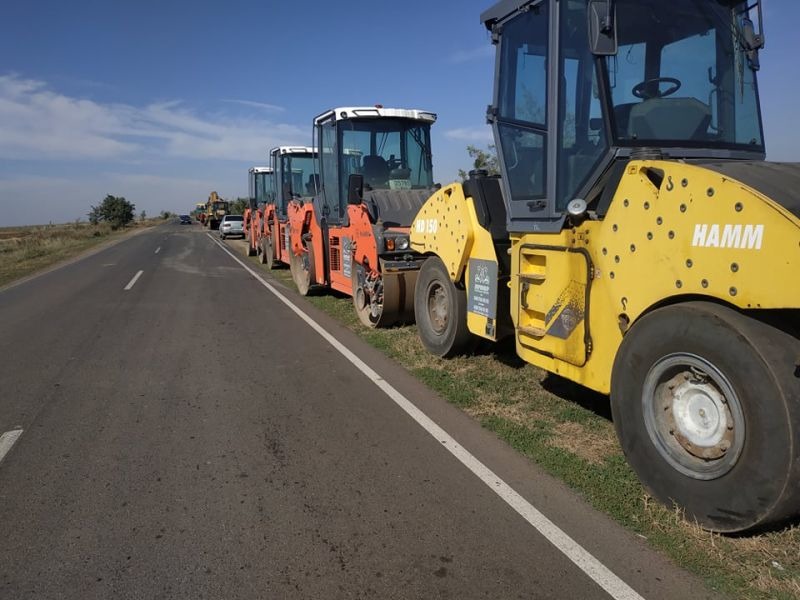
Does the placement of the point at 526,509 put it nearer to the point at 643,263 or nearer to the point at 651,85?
the point at 643,263

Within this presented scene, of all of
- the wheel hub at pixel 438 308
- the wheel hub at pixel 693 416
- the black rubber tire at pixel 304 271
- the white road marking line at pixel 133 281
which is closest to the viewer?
the wheel hub at pixel 693 416

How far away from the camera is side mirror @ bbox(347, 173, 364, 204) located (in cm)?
895

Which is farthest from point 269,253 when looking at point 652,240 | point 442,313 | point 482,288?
point 652,240

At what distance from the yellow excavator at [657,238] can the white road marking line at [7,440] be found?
408cm

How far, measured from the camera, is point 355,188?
29.6ft

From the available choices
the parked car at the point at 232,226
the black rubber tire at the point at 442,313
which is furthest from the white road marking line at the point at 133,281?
the parked car at the point at 232,226

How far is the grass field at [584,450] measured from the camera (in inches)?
113

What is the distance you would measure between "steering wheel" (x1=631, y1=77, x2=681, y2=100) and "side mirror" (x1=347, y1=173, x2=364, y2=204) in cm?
537

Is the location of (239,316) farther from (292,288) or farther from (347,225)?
(292,288)

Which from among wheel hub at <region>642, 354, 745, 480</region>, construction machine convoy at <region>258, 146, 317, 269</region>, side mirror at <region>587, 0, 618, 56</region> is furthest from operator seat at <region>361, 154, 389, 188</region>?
wheel hub at <region>642, 354, 745, 480</region>

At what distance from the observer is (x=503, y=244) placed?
559cm

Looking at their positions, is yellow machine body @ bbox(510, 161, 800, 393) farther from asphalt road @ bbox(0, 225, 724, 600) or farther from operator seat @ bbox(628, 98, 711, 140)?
asphalt road @ bbox(0, 225, 724, 600)

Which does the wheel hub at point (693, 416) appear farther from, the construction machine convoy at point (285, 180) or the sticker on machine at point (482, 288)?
the construction machine convoy at point (285, 180)

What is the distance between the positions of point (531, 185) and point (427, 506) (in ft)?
8.74
